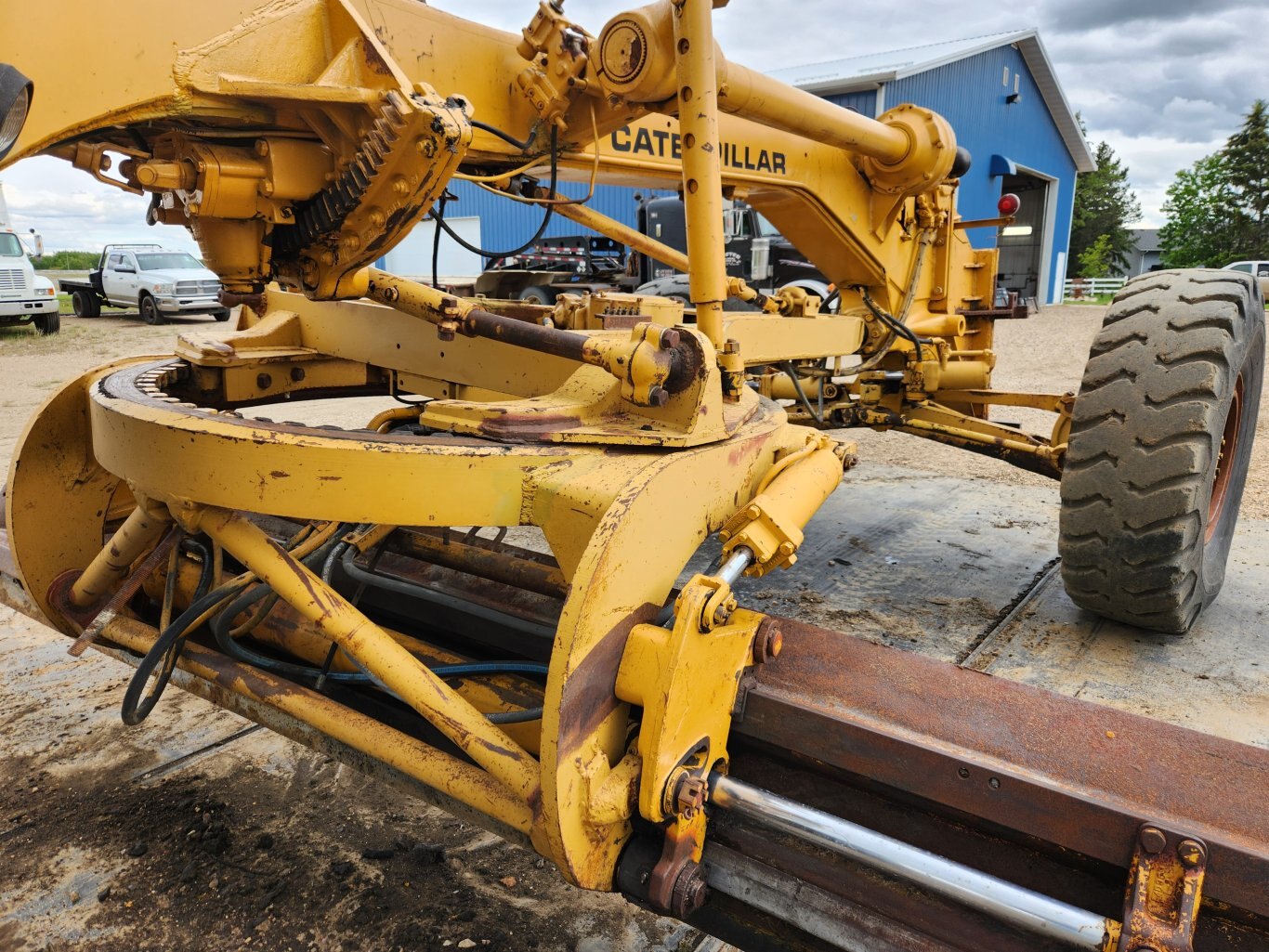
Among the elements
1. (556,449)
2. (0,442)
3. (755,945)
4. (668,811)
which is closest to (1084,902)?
(755,945)

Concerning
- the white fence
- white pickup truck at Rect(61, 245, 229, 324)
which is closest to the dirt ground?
white pickup truck at Rect(61, 245, 229, 324)

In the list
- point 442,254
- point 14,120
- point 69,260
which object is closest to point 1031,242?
point 442,254

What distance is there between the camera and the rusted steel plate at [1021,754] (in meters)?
1.45

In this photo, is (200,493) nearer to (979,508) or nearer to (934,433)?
(934,433)

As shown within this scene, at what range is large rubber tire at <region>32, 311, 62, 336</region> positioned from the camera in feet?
59.0

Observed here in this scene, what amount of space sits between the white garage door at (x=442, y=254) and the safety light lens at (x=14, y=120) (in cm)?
2507

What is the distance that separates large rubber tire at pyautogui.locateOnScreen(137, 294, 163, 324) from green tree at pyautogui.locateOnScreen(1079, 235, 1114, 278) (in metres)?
40.9

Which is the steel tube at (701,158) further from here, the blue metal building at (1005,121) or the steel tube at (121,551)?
the blue metal building at (1005,121)

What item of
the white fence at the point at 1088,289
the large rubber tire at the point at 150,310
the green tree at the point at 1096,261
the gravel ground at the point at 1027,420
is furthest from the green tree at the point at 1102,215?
the large rubber tire at the point at 150,310

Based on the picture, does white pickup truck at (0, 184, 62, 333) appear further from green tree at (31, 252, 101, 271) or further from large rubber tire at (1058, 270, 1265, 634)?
green tree at (31, 252, 101, 271)

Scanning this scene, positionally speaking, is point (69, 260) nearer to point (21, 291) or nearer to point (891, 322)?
point (21, 291)

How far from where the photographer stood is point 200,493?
72.1 inches

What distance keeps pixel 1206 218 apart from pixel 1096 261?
4719 millimetres

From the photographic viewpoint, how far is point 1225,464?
12.8ft
